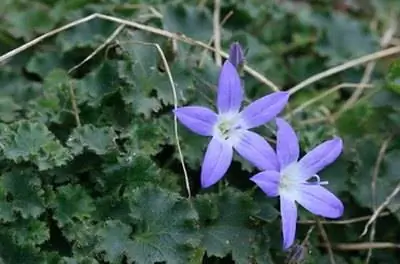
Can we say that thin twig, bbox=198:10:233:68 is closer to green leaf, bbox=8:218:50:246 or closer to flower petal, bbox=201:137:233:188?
flower petal, bbox=201:137:233:188

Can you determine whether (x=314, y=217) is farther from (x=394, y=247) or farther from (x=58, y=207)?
(x=58, y=207)

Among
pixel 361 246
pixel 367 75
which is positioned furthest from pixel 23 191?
pixel 367 75

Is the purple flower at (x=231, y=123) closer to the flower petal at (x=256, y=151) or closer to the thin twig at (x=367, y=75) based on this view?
the flower petal at (x=256, y=151)

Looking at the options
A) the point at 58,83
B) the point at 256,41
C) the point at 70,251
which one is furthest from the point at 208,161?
the point at 256,41

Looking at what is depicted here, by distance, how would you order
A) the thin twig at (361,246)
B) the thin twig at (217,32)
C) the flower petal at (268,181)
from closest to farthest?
the flower petal at (268,181), the thin twig at (361,246), the thin twig at (217,32)

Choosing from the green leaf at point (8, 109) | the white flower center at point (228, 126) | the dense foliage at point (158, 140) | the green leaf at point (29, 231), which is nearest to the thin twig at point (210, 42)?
the dense foliage at point (158, 140)

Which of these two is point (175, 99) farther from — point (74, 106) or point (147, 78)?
point (74, 106)

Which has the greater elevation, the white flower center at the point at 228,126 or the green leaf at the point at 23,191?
the white flower center at the point at 228,126
